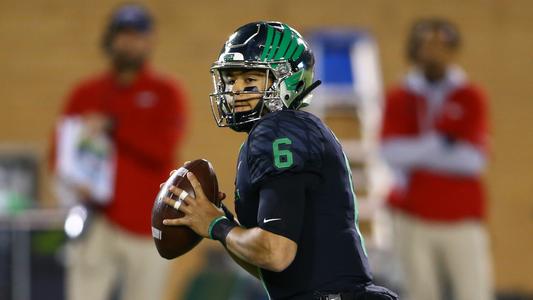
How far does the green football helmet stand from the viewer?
12.0 ft

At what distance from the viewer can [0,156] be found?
860cm

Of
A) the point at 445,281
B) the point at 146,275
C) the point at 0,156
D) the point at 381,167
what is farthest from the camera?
the point at 0,156

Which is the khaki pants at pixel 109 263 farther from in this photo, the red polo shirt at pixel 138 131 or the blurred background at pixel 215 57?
the blurred background at pixel 215 57

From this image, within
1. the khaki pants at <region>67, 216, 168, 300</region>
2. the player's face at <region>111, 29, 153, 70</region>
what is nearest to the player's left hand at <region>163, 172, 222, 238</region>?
the khaki pants at <region>67, 216, 168, 300</region>

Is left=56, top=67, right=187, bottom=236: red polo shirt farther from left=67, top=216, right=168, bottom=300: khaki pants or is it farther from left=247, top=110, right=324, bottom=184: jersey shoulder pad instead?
left=247, top=110, right=324, bottom=184: jersey shoulder pad

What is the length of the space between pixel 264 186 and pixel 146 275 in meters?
2.91

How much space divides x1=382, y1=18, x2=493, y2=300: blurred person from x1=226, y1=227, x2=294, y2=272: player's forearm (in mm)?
3338

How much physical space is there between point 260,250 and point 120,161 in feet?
9.95

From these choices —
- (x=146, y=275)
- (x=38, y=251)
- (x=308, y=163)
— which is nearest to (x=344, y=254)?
(x=308, y=163)

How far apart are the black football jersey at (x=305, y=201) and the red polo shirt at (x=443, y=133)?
3152 millimetres

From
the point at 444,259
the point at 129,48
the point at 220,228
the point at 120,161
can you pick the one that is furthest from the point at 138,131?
the point at 220,228

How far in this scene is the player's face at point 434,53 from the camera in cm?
681

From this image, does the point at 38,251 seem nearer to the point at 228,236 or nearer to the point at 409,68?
the point at 409,68

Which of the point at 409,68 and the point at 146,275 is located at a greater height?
the point at 409,68
